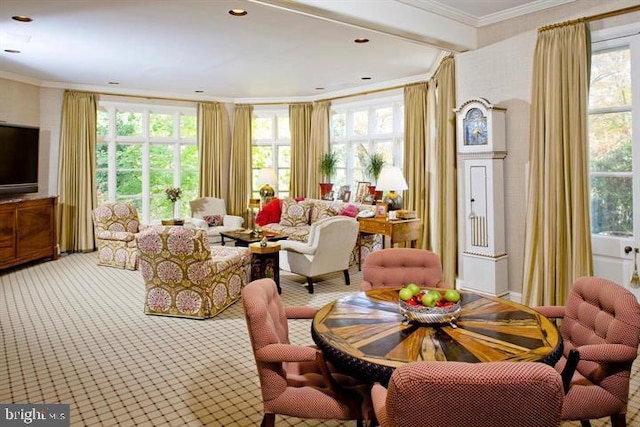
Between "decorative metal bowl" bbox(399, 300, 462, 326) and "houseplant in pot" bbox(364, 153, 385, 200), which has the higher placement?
"houseplant in pot" bbox(364, 153, 385, 200)

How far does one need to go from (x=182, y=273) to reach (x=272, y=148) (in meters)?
5.49

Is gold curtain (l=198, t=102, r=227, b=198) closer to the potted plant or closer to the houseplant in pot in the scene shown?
the potted plant

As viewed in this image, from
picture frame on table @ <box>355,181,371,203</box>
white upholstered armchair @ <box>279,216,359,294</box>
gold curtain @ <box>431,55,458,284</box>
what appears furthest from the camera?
picture frame on table @ <box>355,181,371,203</box>

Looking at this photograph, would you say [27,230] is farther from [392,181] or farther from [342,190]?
[392,181]

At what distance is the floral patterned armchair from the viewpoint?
652cm

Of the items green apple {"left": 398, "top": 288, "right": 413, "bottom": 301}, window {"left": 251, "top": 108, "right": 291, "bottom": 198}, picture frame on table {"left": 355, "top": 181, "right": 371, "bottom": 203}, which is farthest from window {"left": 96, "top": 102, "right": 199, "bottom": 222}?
green apple {"left": 398, "top": 288, "right": 413, "bottom": 301}

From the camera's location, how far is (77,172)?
7.70 meters

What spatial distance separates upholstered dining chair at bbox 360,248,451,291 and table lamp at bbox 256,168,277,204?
17.6ft

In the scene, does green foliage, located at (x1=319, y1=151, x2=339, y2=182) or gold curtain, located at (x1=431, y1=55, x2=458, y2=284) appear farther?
green foliage, located at (x1=319, y1=151, x2=339, y2=182)

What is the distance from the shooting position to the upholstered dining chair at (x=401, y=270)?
2.99 m

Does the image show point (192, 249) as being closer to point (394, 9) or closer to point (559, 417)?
point (394, 9)

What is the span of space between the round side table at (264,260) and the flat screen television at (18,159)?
13.4 feet

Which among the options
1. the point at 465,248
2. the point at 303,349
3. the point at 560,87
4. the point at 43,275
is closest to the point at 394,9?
the point at 560,87

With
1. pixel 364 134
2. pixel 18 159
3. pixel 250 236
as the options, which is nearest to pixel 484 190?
pixel 250 236
